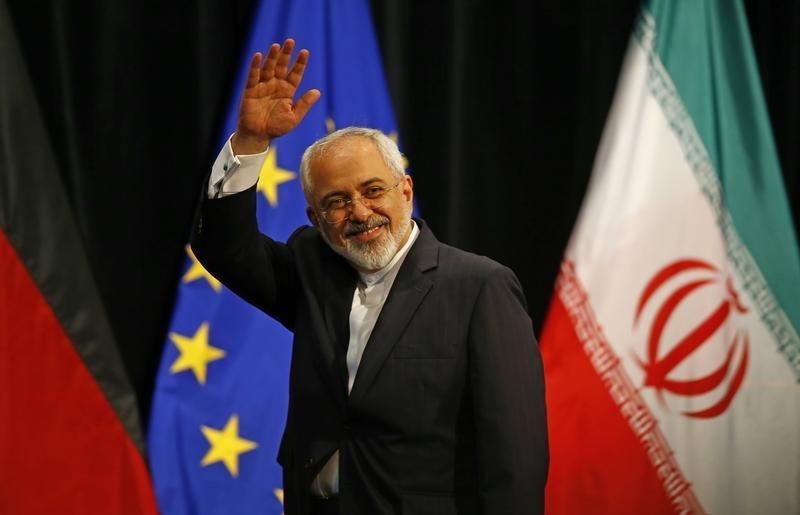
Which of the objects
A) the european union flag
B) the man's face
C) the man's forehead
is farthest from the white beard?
→ the european union flag

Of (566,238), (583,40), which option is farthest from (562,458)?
(583,40)

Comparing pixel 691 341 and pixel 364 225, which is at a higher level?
pixel 364 225

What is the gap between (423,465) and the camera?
4.88 ft

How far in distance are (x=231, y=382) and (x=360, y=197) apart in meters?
1.29

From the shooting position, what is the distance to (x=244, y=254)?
1653mm

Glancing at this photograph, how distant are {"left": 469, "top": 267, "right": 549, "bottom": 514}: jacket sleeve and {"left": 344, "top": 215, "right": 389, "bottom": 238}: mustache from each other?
0.72 ft

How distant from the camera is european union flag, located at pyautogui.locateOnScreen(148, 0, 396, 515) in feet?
8.91

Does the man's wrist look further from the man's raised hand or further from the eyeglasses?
the eyeglasses

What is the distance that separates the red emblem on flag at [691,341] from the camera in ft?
9.13

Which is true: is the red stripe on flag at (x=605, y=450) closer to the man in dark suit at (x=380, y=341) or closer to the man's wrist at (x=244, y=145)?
the man in dark suit at (x=380, y=341)

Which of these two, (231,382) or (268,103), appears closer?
(268,103)

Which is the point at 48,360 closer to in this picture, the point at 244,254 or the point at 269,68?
the point at 244,254

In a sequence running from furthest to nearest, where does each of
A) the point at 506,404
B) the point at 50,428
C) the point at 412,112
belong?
the point at 412,112, the point at 50,428, the point at 506,404

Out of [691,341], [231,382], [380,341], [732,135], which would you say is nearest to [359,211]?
[380,341]
